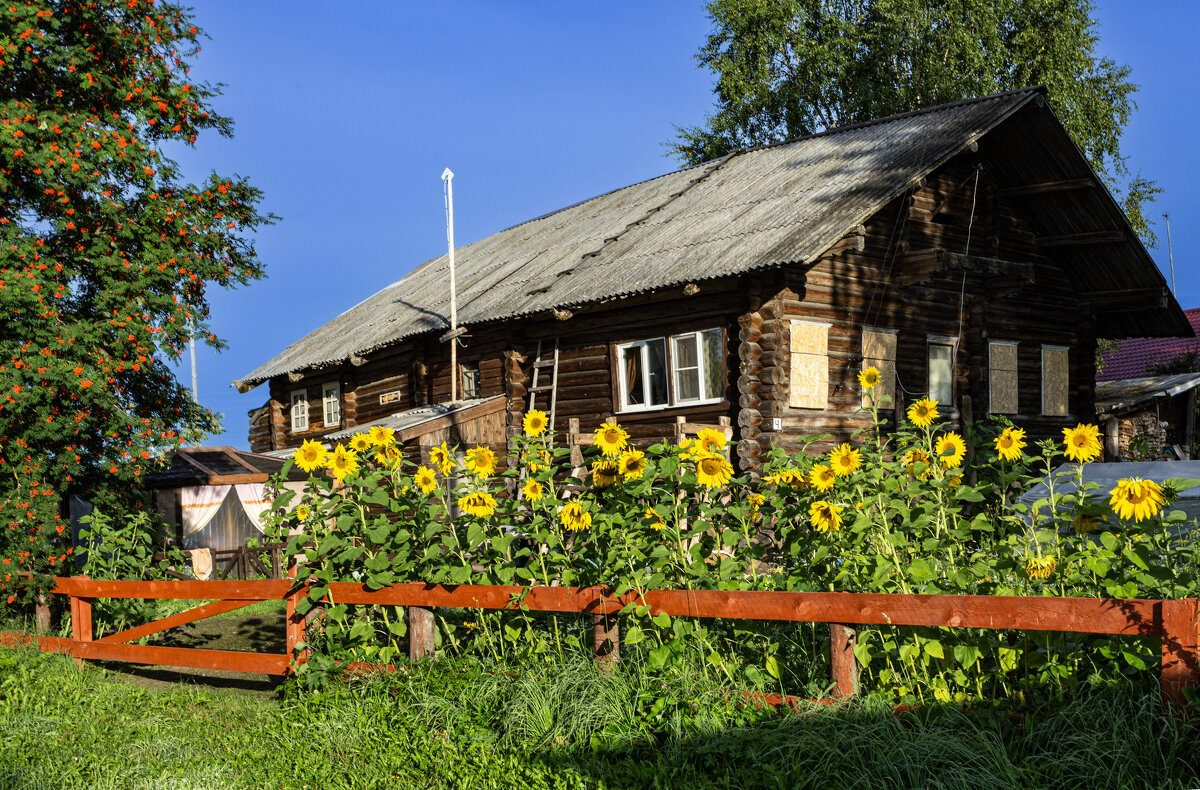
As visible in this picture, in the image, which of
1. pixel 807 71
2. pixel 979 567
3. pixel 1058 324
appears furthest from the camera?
pixel 807 71

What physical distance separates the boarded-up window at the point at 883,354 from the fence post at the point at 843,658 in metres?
11.3

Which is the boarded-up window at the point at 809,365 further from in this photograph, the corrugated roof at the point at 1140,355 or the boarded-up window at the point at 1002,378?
the corrugated roof at the point at 1140,355

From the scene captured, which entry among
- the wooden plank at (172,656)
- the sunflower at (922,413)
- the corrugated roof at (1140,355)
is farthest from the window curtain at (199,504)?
the corrugated roof at (1140,355)

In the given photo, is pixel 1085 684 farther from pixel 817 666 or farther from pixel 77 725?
pixel 77 725

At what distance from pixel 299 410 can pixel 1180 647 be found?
77.4 feet

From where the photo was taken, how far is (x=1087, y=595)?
414 cm

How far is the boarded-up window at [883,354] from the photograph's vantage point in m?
15.2

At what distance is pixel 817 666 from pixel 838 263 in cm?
1115

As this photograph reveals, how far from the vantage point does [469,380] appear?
755 inches

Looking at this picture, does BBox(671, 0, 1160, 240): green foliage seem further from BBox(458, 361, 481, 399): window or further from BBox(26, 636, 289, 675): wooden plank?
BBox(26, 636, 289, 675): wooden plank

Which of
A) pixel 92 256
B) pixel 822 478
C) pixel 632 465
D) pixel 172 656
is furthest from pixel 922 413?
pixel 92 256

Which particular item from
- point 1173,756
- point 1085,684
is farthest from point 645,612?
point 1173,756

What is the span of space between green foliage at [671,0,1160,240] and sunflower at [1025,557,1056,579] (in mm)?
23158

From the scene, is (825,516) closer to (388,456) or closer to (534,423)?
(534,423)
